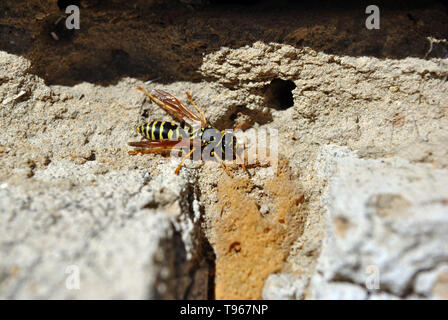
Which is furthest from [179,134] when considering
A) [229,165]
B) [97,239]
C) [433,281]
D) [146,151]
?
[433,281]

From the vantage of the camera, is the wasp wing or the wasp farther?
the wasp wing

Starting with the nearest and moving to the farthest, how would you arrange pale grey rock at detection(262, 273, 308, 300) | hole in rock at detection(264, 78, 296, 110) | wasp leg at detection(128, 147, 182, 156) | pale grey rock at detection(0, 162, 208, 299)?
pale grey rock at detection(0, 162, 208, 299)
pale grey rock at detection(262, 273, 308, 300)
wasp leg at detection(128, 147, 182, 156)
hole in rock at detection(264, 78, 296, 110)

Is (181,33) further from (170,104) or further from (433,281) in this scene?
(433,281)

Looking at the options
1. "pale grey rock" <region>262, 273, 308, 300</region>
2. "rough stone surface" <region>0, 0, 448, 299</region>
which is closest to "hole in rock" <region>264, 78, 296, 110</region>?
"rough stone surface" <region>0, 0, 448, 299</region>

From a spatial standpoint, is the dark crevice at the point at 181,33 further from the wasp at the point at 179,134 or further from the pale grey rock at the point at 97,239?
the pale grey rock at the point at 97,239

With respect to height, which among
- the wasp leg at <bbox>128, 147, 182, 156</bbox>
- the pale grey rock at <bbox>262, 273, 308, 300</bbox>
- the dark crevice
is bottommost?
the pale grey rock at <bbox>262, 273, 308, 300</bbox>

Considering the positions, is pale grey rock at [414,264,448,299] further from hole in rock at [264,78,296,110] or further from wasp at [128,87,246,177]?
hole in rock at [264,78,296,110]
